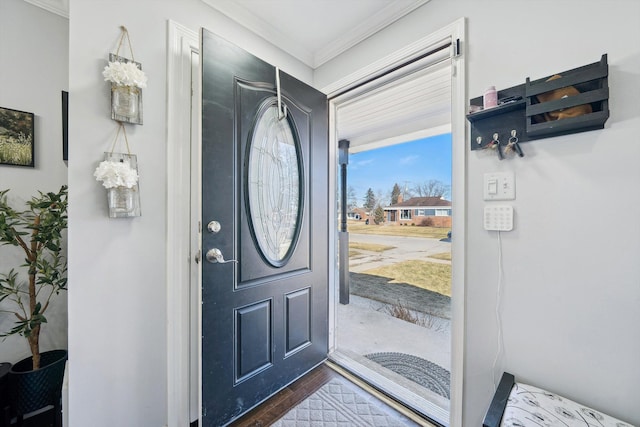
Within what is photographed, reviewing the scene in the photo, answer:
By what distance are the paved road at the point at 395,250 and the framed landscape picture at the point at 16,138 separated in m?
3.41

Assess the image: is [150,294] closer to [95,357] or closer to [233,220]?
[95,357]

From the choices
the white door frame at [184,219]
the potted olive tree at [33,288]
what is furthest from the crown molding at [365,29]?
the potted olive tree at [33,288]

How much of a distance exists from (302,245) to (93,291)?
1.13m

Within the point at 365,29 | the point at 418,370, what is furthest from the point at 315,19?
the point at 418,370

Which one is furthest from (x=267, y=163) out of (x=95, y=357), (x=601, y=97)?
(x=601, y=97)

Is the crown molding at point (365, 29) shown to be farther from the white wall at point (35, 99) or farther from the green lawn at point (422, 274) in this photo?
the green lawn at point (422, 274)

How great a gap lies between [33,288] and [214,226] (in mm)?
933

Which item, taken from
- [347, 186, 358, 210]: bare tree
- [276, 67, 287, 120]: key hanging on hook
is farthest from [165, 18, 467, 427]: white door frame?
[347, 186, 358, 210]: bare tree

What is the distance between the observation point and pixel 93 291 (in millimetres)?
1055

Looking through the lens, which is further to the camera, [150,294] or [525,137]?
[150,294]

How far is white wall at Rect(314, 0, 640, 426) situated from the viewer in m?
0.86

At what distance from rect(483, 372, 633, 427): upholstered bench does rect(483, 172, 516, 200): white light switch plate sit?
82 cm

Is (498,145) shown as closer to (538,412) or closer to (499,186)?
(499,186)

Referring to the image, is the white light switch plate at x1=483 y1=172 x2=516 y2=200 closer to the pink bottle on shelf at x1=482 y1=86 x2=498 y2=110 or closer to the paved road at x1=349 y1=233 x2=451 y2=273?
the pink bottle on shelf at x1=482 y1=86 x2=498 y2=110
